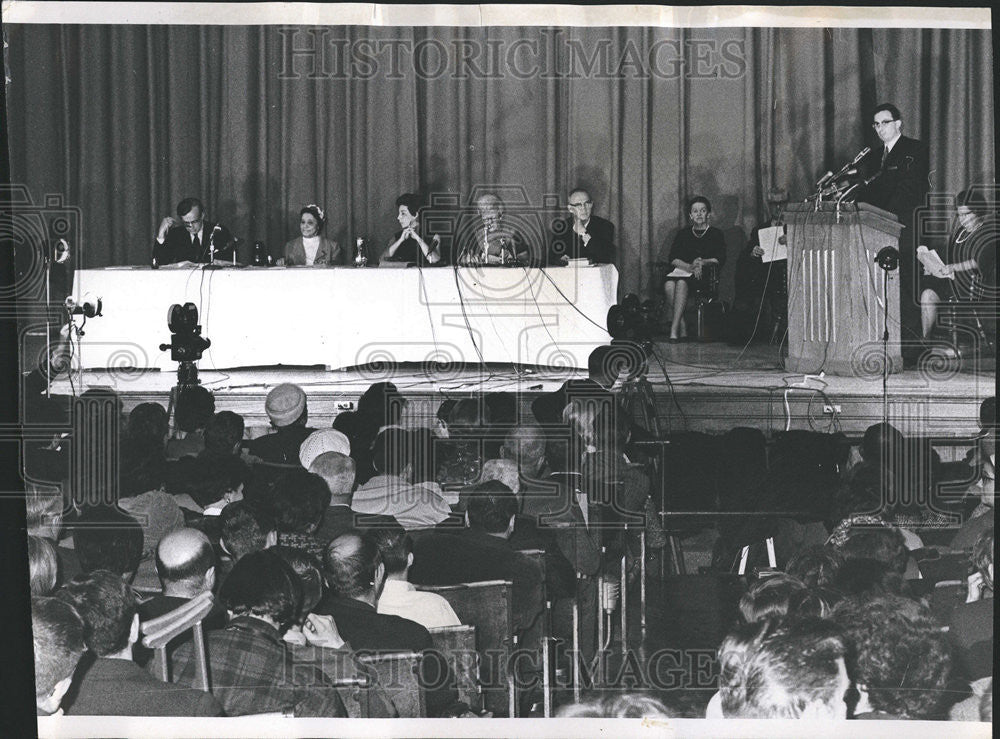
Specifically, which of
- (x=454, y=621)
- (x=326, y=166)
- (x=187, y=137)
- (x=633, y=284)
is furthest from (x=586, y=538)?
(x=187, y=137)

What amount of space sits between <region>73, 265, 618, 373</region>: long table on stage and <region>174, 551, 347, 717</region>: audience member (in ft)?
2.85

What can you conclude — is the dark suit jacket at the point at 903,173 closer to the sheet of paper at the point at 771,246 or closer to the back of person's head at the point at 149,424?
the sheet of paper at the point at 771,246

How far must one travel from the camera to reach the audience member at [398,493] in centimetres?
420

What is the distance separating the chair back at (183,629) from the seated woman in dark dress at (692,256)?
2.20 meters

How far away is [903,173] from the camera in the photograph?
4.20 metres

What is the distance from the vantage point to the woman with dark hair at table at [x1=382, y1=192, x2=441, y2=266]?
4.22 metres

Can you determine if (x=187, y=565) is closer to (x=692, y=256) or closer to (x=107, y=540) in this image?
(x=107, y=540)

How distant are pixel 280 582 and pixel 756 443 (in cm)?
201

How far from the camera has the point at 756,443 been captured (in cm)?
421

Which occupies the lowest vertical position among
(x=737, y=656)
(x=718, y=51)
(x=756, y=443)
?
(x=737, y=656)

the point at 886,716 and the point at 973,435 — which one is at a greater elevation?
the point at 973,435

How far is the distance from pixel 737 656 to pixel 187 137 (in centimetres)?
307

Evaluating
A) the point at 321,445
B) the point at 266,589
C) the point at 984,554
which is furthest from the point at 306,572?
the point at 984,554

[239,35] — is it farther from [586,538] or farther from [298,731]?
[298,731]
